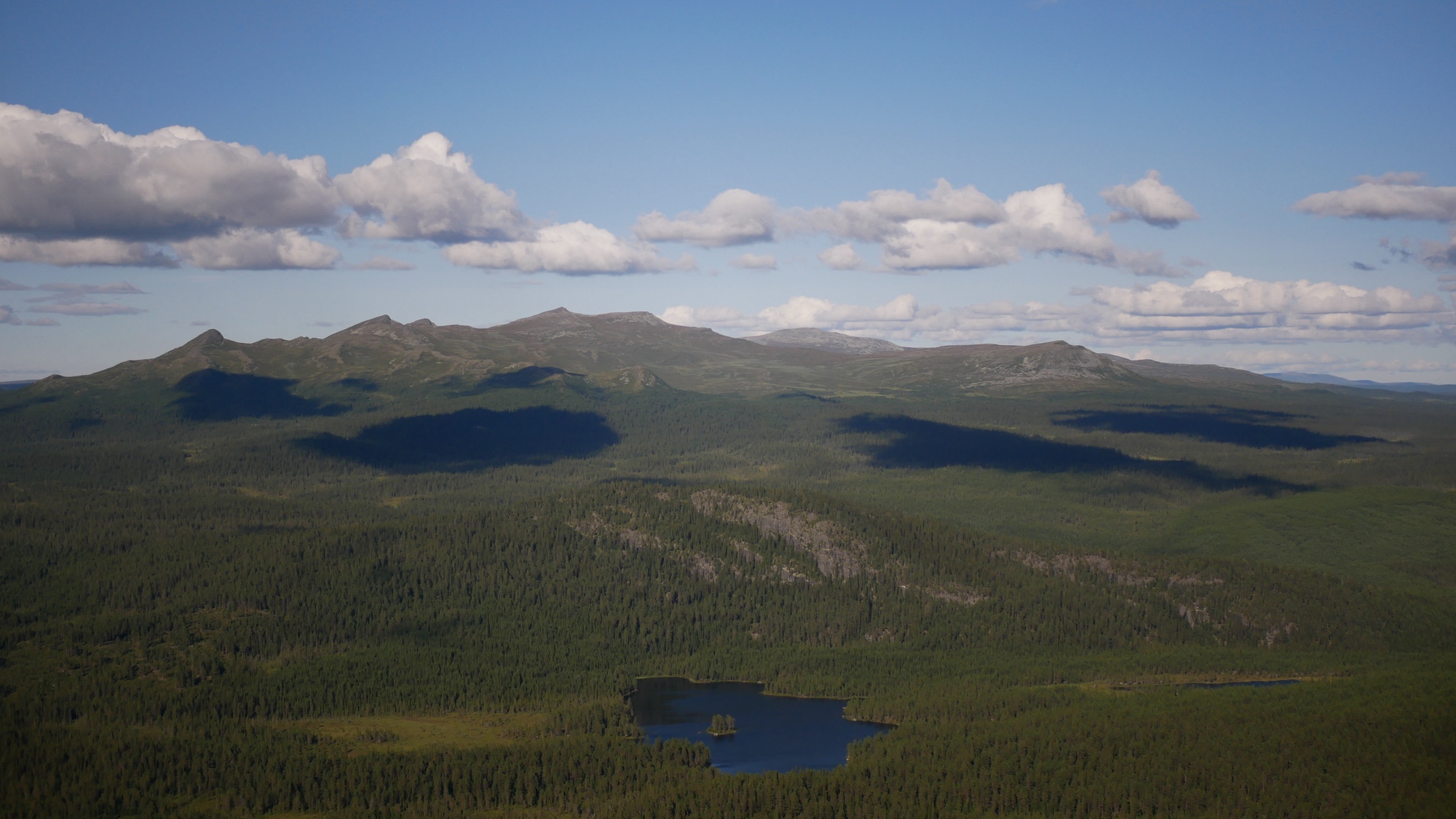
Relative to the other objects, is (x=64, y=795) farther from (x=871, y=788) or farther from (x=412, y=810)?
(x=871, y=788)

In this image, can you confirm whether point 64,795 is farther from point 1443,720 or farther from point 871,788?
point 1443,720

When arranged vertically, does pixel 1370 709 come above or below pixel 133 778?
above

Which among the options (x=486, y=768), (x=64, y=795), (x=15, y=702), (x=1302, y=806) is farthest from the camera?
(x=15, y=702)

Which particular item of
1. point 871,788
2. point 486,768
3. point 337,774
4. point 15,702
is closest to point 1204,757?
point 871,788

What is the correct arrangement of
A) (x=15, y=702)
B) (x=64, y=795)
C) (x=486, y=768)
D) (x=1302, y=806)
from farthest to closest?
1. (x=15, y=702)
2. (x=486, y=768)
3. (x=64, y=795)
4. (x=1302, y=806)

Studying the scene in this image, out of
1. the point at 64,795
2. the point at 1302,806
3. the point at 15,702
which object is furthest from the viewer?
the point at 15,702

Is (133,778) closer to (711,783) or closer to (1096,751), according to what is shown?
(711,783)

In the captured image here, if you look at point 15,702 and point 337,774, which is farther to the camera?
point 15,702

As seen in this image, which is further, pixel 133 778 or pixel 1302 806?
pixel 133 778

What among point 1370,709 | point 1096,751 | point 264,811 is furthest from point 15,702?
point 1370,709
